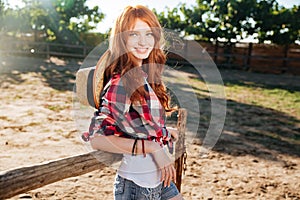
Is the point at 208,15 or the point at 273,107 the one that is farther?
the point at 208,15

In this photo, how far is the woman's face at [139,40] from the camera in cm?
148

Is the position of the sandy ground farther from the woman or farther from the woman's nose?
the woman's nose

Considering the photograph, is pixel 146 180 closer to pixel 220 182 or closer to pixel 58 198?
pixel 58 198

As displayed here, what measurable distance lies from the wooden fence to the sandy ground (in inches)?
78.7

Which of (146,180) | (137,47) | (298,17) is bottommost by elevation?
(146,180)

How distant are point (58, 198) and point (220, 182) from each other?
1895 mm

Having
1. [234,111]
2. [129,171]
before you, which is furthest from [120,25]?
[234,111]

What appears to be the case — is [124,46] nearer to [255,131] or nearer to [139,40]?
[139,40]

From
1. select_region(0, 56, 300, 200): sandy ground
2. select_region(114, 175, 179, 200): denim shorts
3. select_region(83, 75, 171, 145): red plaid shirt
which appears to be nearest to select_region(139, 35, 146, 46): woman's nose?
select_region(83, 75, 171, 145): red plaid shirt

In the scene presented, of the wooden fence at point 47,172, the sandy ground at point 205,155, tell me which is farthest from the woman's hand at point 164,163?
the sandy ground at point 205,155

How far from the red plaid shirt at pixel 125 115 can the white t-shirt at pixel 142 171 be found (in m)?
0.11

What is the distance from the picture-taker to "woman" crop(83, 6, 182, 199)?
4.54ft

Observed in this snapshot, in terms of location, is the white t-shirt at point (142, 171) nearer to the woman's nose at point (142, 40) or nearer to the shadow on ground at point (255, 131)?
the woman's nose at point (142, 40)

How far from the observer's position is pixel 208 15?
65.4ft
